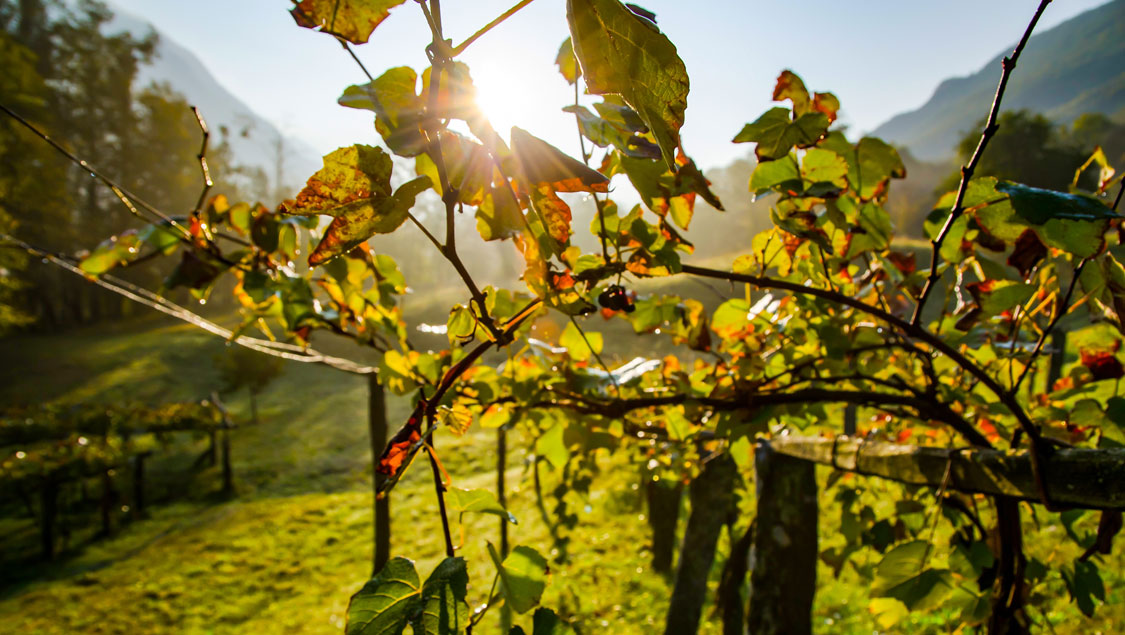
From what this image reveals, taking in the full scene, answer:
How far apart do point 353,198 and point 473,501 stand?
0.77 ft

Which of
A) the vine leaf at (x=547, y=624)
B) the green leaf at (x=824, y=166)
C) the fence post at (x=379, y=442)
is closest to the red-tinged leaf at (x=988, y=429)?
the green leaf at (x=824, y=166)

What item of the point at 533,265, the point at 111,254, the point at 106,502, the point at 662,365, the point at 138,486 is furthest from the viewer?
the point at 138,486

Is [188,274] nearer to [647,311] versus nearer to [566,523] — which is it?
[647,311]

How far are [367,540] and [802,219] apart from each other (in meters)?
5.63

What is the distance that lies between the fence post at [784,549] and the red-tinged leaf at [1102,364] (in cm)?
88

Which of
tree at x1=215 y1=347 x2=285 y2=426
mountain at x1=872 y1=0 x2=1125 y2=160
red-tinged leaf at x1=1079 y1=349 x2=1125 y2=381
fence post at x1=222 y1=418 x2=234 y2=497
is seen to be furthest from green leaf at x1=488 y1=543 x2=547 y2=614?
mountain at x1=872 y1=0 x2=1125 y2=160

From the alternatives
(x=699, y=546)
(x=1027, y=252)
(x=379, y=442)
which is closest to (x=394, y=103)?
(x=1027, y=252)

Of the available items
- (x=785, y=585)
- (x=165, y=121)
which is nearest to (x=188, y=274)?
(x=785, y=585)

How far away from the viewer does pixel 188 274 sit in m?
0.81

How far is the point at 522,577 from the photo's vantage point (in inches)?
16.1

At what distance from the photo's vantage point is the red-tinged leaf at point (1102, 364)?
0.73 m

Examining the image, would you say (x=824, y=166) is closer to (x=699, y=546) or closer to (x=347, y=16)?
(x=347, y=16)

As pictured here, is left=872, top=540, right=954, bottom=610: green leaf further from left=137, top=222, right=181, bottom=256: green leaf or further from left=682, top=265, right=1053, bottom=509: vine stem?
left=137, top=222, right=181, bottom=256: green leaf

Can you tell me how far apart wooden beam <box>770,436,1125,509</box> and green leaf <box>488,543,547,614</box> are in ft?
2.09
